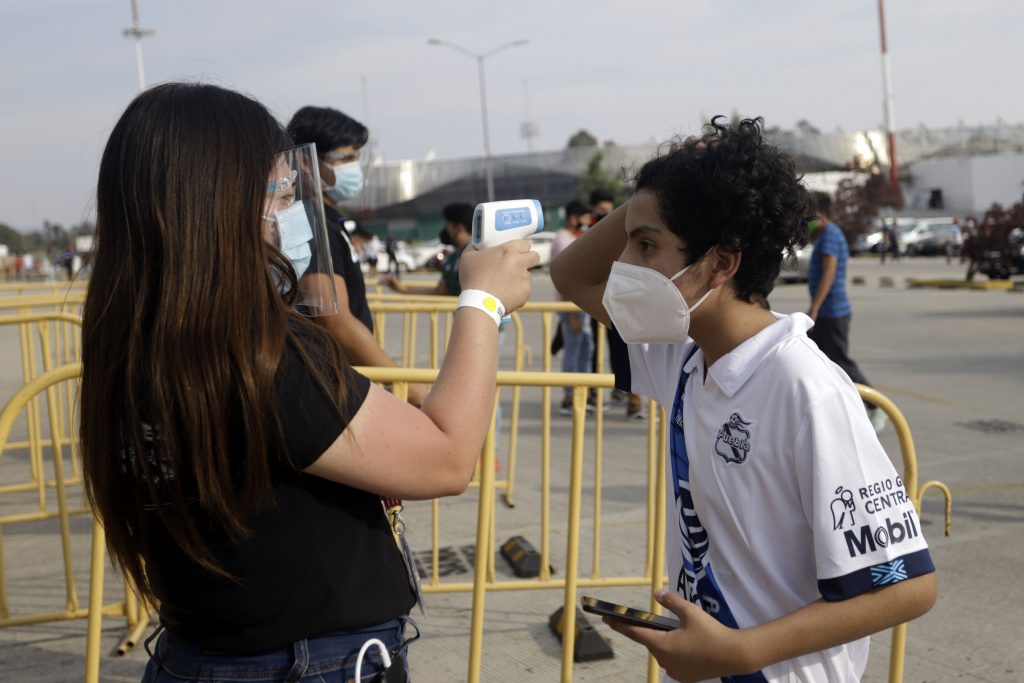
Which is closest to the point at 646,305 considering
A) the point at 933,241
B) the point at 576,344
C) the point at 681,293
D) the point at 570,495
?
the point at 681,293

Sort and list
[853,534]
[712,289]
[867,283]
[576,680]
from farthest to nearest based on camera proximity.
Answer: [867,283] → [576,680] → [712,289] → [853,534]

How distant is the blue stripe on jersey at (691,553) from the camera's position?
1.80 m

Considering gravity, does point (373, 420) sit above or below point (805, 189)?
below

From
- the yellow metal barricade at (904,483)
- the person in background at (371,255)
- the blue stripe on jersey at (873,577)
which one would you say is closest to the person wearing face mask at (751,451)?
the blue stripe on jersey at (873,577)

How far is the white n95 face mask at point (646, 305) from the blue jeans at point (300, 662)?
760mm

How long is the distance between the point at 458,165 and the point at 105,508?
72.5 metres

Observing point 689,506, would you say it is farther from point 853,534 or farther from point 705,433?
point 853,534

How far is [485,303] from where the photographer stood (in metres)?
1.76

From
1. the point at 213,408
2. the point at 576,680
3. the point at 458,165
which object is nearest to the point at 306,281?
the point at 213,408

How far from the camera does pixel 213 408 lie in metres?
1.51

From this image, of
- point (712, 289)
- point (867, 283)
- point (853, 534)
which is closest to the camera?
point (853, 534)

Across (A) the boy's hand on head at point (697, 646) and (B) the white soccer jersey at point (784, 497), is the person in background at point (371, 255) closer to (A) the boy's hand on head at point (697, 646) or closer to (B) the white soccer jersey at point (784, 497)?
(B) the white soccer jersey at point (784, 497)

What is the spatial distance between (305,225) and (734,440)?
38.4 inches

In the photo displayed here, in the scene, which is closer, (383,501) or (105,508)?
(105,508)
